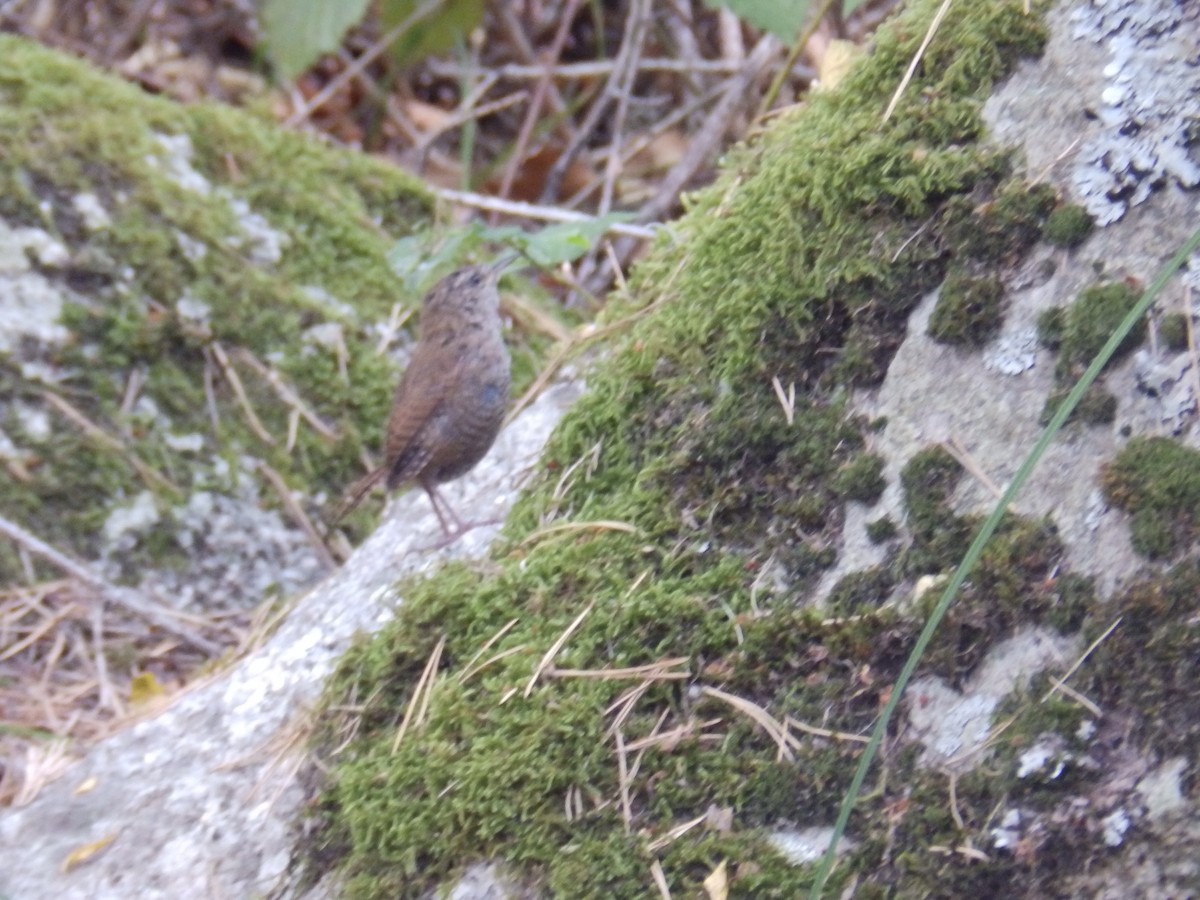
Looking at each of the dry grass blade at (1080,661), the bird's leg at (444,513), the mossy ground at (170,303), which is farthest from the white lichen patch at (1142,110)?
the mossy ground at (170,303)

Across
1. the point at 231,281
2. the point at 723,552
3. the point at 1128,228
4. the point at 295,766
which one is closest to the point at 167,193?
the point at 231,281

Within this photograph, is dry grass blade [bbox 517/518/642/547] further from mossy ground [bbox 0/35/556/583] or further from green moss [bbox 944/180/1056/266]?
mossy ground [bbox 0/35/556/583]

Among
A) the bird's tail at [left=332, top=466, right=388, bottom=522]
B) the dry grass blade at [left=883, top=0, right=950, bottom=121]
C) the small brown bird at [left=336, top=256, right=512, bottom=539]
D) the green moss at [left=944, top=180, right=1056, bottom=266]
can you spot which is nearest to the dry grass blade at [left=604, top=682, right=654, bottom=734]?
the green moss at [left=944, top=180, right=1056, bottom=266]

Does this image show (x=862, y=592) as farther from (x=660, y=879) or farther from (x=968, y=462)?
(x=660, y=879)

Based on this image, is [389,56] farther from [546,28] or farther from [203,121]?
[203,121]

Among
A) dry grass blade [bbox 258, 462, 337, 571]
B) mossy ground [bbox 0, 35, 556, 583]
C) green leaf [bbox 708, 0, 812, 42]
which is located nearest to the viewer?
green leaf [bbox 708, 0, 812, 42]

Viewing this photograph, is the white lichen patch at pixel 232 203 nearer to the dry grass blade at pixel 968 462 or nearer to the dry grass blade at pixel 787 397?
the dry grass blade at pixel 787 397
